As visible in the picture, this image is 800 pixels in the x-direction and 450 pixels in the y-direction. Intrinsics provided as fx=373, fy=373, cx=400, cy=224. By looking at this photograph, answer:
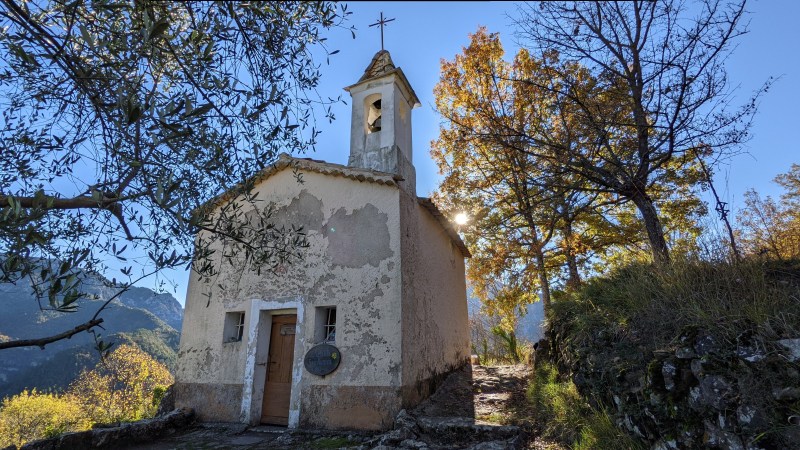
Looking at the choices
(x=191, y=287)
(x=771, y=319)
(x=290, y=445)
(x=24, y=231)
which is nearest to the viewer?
(x=24, y=231)

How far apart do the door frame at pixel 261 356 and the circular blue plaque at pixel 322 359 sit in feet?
0.86

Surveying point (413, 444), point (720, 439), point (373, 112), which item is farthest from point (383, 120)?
point (720, 439)

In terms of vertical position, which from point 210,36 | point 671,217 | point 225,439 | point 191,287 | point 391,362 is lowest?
point 225,439

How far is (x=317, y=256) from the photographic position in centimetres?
843

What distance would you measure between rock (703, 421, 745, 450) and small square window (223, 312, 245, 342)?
8516mm

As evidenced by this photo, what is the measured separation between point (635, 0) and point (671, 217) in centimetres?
687

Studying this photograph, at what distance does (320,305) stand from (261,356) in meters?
1.86

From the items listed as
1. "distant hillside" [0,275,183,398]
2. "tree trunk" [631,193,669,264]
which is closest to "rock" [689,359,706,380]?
"tree trunk" [631,193,669,264]

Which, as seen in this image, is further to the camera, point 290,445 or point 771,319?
point 290,445

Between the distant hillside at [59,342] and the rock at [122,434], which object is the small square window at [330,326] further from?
the distant hillside at [59,342]

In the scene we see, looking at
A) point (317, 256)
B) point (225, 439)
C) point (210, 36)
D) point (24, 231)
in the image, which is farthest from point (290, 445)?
point (210, 36)

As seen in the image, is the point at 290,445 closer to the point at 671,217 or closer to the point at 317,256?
the point at 317,256

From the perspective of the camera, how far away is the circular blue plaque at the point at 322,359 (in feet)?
24.4

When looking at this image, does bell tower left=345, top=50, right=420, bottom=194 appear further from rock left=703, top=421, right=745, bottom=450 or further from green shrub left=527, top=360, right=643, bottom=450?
rock left=703, top=421, right=745, bottom=450
